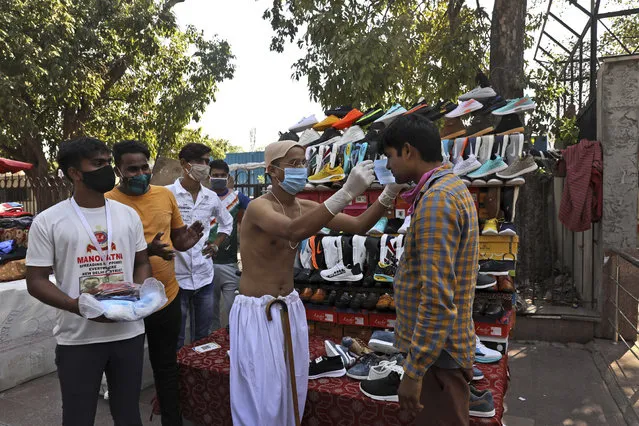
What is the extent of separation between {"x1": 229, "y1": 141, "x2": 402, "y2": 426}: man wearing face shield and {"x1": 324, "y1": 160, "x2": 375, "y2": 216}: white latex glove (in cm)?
35

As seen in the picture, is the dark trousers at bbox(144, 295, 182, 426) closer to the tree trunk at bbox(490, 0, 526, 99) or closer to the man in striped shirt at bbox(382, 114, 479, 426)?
the man in striped shirt at bbox(382, 114, 479, 426)

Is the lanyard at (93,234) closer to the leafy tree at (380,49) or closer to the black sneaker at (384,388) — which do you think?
the black sneaker at (384,388)

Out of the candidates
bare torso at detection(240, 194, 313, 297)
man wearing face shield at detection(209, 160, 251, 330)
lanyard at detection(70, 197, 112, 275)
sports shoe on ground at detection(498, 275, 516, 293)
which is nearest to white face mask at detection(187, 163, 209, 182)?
man wearing face shield at detection(209, 160, 251, 330)

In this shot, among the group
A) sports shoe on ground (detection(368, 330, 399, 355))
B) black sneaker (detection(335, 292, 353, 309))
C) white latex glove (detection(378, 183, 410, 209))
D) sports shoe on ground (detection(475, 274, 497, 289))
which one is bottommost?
sports shoe on ground (detection(368, 330, 399, 355))

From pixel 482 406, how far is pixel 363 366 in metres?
0.90

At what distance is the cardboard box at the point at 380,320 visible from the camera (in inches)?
169

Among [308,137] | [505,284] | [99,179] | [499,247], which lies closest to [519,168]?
[499,247]

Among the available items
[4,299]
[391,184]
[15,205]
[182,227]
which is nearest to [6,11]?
[15,205]

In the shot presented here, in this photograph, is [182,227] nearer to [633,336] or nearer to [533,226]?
[633,336]

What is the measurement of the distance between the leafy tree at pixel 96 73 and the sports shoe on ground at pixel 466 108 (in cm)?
922

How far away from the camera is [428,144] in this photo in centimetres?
192

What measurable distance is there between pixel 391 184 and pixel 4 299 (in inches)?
152

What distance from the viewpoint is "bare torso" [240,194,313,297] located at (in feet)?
8.77

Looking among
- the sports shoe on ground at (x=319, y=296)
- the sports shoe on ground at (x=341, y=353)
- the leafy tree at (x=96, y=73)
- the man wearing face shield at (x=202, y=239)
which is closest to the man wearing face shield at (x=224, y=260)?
the man wearing face shield at (x=202, y=239)
